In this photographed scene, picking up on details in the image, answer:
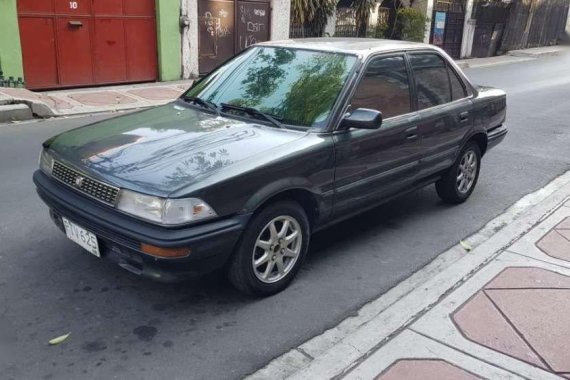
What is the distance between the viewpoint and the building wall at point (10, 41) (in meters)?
Answer: 10.5

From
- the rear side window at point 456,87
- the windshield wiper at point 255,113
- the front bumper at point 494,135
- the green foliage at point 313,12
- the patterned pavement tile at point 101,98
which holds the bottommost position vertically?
the patterned pavement tile at point 101,98

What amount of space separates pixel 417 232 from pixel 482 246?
604mm

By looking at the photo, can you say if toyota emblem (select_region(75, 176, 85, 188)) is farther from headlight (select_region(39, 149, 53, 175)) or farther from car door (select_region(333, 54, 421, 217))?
car door (select_region(333, 54, 421, 217))

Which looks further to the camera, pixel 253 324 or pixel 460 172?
pixel 460 172

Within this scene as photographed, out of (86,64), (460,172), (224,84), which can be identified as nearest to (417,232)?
(460,172)

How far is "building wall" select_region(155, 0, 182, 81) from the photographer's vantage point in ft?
42.9

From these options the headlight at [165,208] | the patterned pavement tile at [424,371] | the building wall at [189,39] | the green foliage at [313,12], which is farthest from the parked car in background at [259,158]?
the green foliage at [313,12]

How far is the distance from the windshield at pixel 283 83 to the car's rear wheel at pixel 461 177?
1.90m

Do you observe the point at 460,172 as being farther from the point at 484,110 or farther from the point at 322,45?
the point at 322,45

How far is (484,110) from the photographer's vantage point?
5750 millimetres

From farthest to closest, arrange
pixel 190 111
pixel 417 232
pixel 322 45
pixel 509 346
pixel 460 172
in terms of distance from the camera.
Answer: pixel 460 172 → pixel 417 232 → pixel 322 45 → pixel 190 111 → pixel 509 346

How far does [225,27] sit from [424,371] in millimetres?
12994

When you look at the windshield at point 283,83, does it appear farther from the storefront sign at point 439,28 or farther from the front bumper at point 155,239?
the storefront sign at point 439,28

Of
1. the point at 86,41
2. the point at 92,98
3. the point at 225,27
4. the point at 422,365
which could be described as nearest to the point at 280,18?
the point at 225,27
